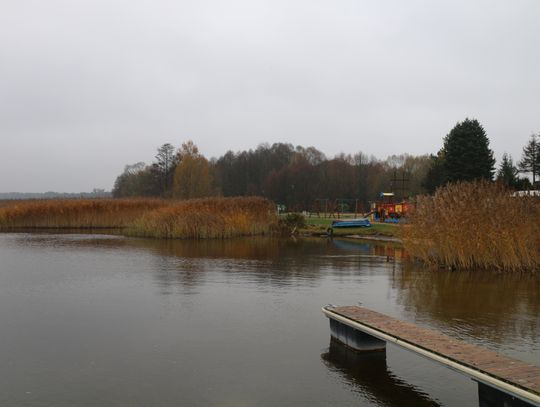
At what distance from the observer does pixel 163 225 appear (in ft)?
93.7

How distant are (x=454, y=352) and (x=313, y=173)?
6318 centimetres

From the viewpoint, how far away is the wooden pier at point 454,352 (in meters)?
5.45

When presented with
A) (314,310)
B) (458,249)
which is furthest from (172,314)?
(458,249)

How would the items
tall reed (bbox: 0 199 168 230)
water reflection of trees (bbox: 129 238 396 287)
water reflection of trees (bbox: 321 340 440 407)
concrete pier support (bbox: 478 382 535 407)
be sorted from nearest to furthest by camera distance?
concrete pier support (bbox: 478 382 535 407), water reflection of trees (bbox: 321 340 440 407), water reflection of trees (bbox: 129 238 396 287), tall reed (bbox: 0 199 168 230)

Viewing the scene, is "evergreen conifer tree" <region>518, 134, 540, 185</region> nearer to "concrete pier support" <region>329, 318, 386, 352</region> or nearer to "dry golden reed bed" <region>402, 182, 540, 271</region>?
"dry golden reed bed" <region>402, 182, 540, 271</region>

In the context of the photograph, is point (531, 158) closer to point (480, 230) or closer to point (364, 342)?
point (480, 230)

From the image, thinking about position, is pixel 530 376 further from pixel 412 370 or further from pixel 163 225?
pixel 163 225

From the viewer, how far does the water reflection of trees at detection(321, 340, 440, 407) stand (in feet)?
21.9

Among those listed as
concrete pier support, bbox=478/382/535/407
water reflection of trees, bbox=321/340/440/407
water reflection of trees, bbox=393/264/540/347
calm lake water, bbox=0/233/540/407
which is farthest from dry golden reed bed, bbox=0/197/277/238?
concrete pier support, bbox=478/382/535/407

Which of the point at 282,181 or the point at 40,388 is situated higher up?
the point at 282,181

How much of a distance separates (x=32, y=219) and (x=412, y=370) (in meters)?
33.3

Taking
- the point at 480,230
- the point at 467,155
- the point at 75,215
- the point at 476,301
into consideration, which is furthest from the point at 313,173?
A: the point at 476,301

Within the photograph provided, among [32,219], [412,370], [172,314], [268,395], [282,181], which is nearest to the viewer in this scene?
[268,395]

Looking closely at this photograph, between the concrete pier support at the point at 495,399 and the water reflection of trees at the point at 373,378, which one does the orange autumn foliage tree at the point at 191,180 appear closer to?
the water reflection of trees at the point at 373,378
